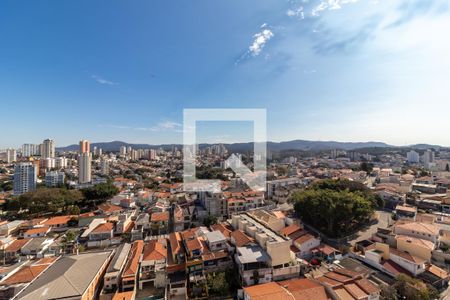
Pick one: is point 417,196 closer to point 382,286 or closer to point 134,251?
point 382,286

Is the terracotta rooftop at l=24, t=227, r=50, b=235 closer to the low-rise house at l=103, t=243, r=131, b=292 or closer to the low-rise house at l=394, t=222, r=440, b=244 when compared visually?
the low-rise house at l=103, t=243, r=131, b=292

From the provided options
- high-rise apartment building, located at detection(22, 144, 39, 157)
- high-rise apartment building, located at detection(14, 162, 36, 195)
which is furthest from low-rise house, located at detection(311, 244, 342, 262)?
high-rise apartment building, located at detection(22, 144, 39, 157)

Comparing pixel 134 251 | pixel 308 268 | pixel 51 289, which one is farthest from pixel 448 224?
pixel 51 289

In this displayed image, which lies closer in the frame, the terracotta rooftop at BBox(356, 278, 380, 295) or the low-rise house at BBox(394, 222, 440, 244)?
the terracotta rooftop at BBox(356, 278, 380, 295)

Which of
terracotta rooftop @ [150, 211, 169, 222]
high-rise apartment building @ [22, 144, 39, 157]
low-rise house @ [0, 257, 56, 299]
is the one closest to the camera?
low-rise house @ [0, 257, 56, 299]

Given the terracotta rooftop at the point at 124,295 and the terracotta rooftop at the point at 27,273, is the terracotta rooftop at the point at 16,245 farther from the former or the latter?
the terracotta rooftop at the point at 124,295
